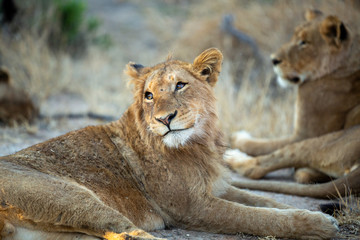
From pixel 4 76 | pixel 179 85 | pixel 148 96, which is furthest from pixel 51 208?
pixel 4 76

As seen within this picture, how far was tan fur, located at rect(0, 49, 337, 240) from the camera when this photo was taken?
277 cm

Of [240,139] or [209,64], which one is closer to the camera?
[209,64]

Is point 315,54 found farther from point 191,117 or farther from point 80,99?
point 80,99

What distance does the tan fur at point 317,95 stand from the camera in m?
4.68

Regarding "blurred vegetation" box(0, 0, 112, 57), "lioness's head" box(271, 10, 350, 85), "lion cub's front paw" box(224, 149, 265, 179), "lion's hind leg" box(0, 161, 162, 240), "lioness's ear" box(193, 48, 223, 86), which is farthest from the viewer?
"blurred vegetation" box(0, 0, 112, 57)

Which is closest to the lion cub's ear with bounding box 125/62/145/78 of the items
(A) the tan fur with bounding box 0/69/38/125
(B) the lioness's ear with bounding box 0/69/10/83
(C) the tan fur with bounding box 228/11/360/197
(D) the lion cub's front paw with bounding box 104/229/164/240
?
(D) the lion cub's front paw with bounding box 104/229/164/240

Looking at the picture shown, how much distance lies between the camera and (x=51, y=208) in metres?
2.72

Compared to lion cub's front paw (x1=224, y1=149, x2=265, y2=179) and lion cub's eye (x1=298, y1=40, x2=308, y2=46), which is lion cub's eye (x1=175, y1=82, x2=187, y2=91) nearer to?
lion cub's front paw (x1=224, y1=149, x2=265, y2=179)

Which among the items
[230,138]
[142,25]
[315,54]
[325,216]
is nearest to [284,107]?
[230,138]

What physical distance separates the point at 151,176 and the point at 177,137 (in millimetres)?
402

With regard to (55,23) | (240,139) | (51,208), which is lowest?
(240,139)

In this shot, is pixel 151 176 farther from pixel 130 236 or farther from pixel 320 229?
pixel 320 229

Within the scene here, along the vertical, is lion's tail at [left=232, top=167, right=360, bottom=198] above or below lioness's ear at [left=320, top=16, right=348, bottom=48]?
below

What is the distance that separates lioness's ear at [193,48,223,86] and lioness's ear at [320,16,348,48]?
2098 millimetres
